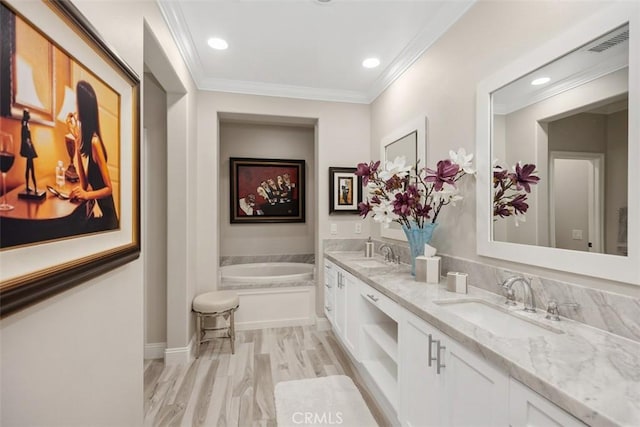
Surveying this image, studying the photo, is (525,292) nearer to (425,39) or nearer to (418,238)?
(418,238)

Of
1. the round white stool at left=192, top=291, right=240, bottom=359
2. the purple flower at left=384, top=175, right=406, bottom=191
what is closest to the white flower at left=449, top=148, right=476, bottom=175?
the purple flower at left=384, top=175, right=406, bottom=191

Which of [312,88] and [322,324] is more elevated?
[312,88]

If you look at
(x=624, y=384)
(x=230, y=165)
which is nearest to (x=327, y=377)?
(x=624, y=384)

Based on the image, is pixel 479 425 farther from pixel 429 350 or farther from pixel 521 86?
pixel 521 86

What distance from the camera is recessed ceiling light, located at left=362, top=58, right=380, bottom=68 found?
266cm

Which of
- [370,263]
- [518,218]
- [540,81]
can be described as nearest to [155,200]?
[370,263]

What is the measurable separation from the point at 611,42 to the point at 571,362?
118 cm

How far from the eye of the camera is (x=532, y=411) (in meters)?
0.82

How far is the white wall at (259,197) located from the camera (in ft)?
13.5

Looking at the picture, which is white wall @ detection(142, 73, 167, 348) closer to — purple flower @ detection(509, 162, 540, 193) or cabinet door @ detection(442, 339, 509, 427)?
cabinet door @ detection(442, 339, 509, 427)

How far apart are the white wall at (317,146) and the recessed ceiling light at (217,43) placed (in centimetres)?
73

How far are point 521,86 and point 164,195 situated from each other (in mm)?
2803

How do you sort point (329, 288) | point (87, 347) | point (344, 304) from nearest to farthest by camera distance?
point (87, 347)
point (344, 304)
point (329, 288)

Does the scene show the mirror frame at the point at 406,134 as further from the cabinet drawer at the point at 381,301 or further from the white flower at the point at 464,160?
the cabinet drawer at the point at 381,301
